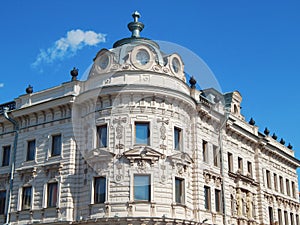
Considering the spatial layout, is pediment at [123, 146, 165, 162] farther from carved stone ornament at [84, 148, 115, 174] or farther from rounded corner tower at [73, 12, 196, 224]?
carved stone ornament at [84, 148, 115, 174]

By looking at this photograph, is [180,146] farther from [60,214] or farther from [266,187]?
[266,187]

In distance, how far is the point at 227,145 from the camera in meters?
38.8

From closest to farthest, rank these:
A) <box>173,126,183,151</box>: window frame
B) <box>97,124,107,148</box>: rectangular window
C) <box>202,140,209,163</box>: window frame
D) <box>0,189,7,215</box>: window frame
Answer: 1. <box>97,124,107,148</box>: rectangular window
2. <box>173,126,183,151</box>: window frame
3. <box>202,140,209,163</box>: window frame
4. <box>0,189,7,215</box>: window frame

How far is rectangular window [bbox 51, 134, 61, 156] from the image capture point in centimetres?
3417

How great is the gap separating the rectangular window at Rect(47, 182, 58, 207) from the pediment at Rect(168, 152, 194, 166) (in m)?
8.12

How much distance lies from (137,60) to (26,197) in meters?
12.3

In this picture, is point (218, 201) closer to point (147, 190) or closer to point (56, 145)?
point (147, 190)

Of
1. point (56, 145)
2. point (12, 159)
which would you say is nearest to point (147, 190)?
point (56, 145)

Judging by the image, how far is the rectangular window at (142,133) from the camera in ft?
103

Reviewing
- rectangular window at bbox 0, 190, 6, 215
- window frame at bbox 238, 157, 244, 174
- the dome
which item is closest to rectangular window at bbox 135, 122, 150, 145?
the dome

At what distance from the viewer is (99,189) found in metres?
31.3

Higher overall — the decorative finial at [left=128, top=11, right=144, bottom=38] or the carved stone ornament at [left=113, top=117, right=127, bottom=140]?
the decorative finial at [left=128, top=11, right=144, bottom=38]

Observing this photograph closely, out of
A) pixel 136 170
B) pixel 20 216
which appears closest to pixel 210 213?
pixel 136 170

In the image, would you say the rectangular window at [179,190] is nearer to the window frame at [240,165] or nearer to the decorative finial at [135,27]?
the window frame at [240,165]
